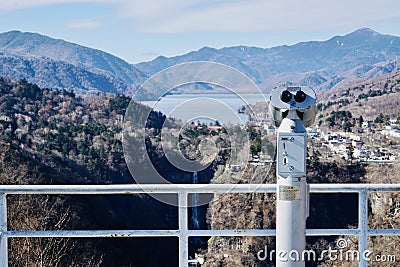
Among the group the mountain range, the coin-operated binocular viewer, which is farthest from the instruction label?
the mountain range

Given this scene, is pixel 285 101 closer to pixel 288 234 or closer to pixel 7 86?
pixel 288 234

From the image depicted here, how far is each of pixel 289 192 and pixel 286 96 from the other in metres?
0.50

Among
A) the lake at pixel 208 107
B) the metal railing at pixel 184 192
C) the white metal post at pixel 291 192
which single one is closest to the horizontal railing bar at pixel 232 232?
the metal railing at pixel 184 192

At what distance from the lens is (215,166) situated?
3510 mm

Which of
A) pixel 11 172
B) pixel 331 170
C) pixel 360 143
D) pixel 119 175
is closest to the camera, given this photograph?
pixel 11 172

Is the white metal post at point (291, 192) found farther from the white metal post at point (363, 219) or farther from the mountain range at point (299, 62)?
the mountain range at point (299, 62)

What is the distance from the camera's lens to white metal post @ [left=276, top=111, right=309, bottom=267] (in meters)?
2.71

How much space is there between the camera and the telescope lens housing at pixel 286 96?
9.14ft

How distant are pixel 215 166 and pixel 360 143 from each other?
76.1 feet

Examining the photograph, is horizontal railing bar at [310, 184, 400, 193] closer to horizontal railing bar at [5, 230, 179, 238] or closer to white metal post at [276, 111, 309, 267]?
white metal post at [276, 111, 309, 267]

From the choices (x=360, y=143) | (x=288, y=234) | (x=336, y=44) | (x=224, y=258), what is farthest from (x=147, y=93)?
(x=336, y=44)

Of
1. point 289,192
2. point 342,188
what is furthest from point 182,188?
point 342,188

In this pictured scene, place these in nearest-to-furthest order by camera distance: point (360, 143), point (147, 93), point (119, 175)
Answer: point (147, 93) < point (360, 143) < point (119, 175)

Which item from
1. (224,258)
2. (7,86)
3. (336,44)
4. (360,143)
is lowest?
(224,258)
